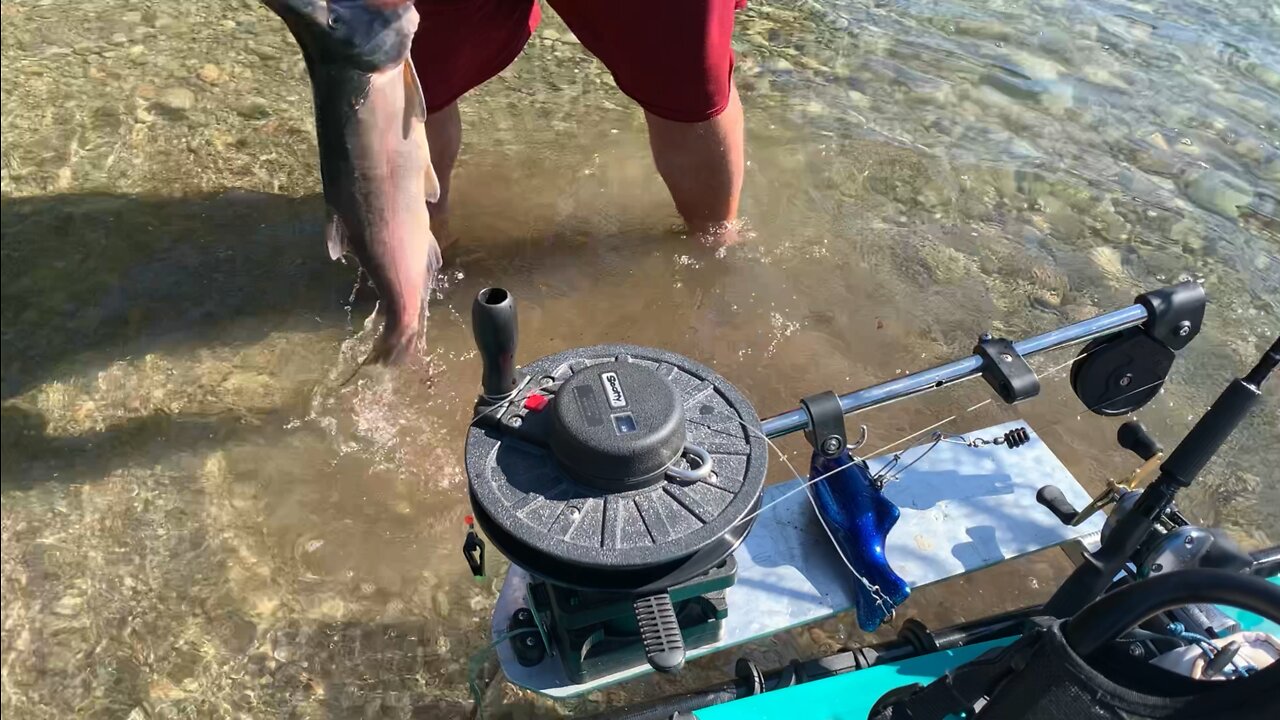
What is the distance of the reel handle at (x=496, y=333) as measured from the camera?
152cm

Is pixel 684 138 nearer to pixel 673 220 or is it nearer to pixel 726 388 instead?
pixel 673 220

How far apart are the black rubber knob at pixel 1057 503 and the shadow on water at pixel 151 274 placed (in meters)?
2.45

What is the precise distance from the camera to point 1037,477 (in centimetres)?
228

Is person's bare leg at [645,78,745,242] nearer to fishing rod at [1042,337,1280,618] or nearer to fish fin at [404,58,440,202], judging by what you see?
fish fin at [404,58,440,202]

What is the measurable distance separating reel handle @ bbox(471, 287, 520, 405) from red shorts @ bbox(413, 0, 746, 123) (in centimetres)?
141

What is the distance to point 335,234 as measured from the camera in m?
2.52

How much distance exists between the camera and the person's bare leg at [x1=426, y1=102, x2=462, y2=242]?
3.30 metres

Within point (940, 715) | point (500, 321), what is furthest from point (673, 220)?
point (940, 715)

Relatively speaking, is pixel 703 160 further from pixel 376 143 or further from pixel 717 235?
pixel 376 143

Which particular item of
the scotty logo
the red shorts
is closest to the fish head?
the red shorts

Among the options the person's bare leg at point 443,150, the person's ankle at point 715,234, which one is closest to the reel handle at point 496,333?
the person's bare leg at point 443,150

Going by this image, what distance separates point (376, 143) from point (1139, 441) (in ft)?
6.68

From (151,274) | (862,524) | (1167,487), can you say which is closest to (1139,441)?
(1167,487)

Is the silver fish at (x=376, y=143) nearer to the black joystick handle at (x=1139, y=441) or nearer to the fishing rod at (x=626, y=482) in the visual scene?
the fishing rod at (x=626, y=482)
